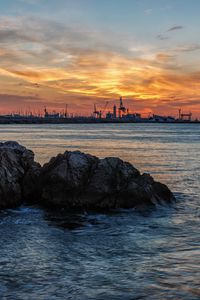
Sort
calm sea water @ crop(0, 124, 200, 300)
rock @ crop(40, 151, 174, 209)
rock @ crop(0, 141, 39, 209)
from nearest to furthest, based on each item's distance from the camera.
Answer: calm sea water @ crop(0, 124, 200, 300), rock @ crop(40, 151, 174, 209), rock @ crop(0, 141, 39, 209)

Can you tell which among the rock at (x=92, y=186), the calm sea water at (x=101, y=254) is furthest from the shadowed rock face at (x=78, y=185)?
the calm sea water at (x=101, y=254)

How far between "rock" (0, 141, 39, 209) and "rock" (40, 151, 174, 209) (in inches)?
44.5

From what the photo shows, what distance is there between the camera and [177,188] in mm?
25688

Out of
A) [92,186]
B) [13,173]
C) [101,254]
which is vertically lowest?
[101,254]

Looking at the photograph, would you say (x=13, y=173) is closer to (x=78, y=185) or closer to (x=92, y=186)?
(x=78, y=185)

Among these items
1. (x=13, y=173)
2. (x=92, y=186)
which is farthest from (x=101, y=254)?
(x=13, y=173)

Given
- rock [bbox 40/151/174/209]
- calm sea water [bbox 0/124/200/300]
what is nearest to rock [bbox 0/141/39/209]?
calm sea water [bbox 0/124/200/300]

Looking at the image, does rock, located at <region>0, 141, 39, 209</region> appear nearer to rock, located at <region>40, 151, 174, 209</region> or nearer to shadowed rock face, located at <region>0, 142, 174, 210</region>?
shadowed rock face, located at <region>0, 142, 174, 210</region>

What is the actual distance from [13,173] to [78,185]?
3.39m

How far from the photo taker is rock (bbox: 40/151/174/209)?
19.9 m

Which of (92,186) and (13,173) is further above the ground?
(13,173)

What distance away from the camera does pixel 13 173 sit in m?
21.0

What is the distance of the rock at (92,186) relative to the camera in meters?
19.9

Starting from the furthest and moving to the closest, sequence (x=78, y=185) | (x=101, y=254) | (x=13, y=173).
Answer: (x=13, y=173), (x=78, y=185), (x=101, y=254)
